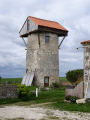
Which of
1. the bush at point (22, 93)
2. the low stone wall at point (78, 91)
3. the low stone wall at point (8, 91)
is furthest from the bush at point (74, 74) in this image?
the low stone wall at point (8, 91)

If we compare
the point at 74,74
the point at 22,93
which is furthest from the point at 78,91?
the point at 74,74

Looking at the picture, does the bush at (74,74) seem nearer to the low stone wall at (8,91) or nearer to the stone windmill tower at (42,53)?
the stone windmill tower at (42,53)

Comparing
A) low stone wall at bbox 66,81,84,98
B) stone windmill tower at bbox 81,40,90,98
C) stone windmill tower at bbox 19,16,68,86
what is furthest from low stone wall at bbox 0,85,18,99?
stone windmill tower at bbox 19,16,68,86

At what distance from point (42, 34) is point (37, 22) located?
222cm

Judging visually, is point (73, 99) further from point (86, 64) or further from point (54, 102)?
point (86, 64)

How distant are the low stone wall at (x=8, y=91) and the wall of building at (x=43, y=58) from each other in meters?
14.9

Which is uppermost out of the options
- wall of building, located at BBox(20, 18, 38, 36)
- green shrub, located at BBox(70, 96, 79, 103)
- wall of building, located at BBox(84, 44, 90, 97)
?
wall of building, located at BBox(20, 18, 38, 36)

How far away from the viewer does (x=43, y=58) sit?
110 ft

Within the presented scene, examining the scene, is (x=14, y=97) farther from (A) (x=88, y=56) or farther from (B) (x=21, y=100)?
(A) (x=88, y=56)

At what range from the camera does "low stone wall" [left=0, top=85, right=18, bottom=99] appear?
57.7 feet

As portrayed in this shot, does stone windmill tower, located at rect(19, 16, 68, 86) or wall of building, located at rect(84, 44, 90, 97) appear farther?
stone windmill tower, located at rect(19, 16, 68, 86)

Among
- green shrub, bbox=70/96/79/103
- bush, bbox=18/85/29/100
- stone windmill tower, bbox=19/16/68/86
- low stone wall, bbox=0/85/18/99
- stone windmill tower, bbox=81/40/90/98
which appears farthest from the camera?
stone windmill tower, bbox=19/16/68/86

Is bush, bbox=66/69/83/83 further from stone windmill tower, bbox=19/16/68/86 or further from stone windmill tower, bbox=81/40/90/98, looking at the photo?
stone windmill tower, bbox=81/40/90/98

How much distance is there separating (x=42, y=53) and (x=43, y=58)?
87 cm
